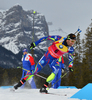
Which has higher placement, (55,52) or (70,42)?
(70,42)

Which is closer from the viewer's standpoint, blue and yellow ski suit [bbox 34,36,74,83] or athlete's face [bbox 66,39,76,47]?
athlete's face [bbox 66,39,76,47]

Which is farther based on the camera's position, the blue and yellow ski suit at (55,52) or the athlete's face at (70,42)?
the blue and yellow ski suit at (55,52)

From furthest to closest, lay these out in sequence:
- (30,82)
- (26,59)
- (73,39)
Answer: (30,82) → (26,59) → (73,39)

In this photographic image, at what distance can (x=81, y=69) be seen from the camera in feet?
113

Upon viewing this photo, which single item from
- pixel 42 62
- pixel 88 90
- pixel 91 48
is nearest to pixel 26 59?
pixel 42 62

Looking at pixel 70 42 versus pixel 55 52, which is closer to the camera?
pixel 70 42

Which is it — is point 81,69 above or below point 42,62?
below

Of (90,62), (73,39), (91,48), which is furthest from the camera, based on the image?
(91,48)

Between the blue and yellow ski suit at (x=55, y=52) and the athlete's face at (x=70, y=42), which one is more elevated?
the athlete's face at (x=70, y=42)

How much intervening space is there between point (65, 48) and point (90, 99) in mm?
2305

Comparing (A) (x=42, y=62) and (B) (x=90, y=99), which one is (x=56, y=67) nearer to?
(A) (x=42, y=62)

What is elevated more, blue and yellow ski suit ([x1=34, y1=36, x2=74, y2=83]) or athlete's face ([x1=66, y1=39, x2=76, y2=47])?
athlete's face ([x1=66, y1=39, x2=76, y2=47])

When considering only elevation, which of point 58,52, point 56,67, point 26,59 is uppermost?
point 58,52

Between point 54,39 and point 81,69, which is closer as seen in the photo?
point 54,39
